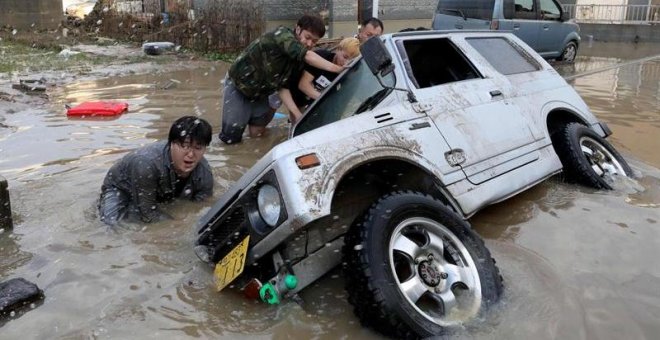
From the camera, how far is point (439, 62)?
15.4ft

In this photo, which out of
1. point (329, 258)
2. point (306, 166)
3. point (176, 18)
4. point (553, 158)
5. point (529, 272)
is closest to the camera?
point (306, 166)

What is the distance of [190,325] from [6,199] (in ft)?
6.87

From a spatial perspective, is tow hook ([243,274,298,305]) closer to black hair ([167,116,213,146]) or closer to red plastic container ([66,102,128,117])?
black hair ([167,116,213,146])

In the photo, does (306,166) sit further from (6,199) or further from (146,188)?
(6,199)

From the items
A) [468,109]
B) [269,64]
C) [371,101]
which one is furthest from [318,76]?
[468,109]

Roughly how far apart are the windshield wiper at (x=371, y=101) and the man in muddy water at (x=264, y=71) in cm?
164

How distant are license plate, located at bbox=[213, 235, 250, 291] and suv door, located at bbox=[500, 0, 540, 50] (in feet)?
36.3

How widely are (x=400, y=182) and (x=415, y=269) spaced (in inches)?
A: 33.6

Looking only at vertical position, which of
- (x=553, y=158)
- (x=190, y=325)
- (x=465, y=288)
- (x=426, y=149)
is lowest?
(x=190, y=325)

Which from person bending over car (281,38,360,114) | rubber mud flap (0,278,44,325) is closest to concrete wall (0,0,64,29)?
person bending over car (281,38,360,114)

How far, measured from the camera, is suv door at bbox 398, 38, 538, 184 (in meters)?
3.88

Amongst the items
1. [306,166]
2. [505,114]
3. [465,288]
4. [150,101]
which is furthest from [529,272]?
[150,101]

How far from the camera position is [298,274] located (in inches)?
122

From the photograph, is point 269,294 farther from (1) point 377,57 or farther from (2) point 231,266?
(1) point 377,57
